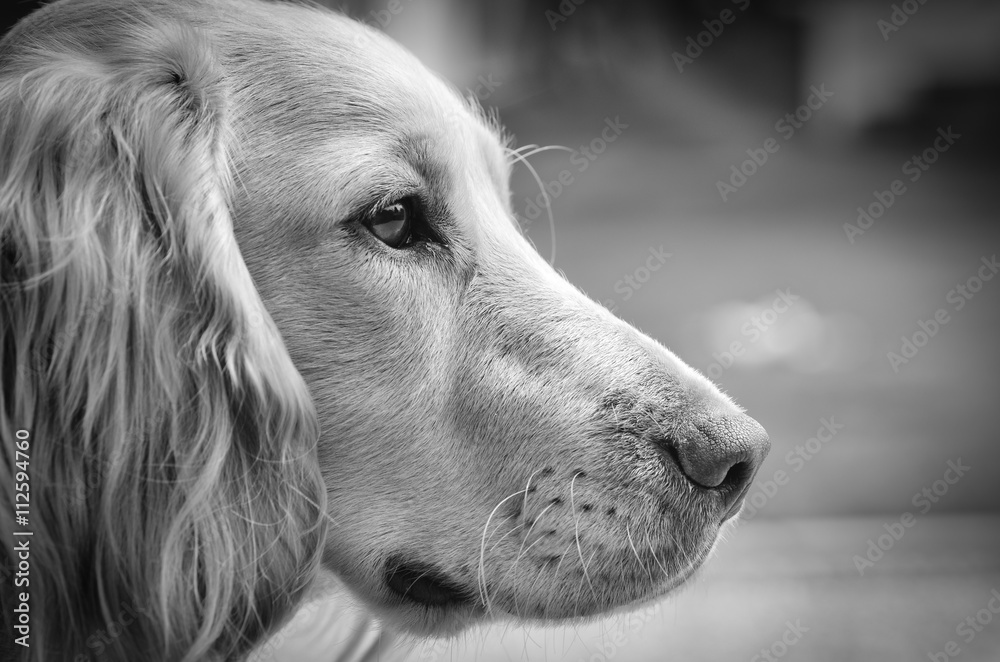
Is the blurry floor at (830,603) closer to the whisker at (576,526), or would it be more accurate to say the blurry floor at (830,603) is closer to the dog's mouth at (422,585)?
the dog's mouth at (422,585)

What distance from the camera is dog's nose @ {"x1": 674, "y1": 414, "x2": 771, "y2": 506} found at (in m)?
1.69

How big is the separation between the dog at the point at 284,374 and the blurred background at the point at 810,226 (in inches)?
158

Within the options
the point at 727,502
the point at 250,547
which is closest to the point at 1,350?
the point at 250,547

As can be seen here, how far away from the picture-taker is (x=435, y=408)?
178 centimetres

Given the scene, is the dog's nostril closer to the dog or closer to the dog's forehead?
the dog

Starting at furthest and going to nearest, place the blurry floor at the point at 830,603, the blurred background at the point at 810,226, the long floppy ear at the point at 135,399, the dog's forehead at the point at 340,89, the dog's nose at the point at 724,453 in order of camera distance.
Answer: the blurred background at the point at 810,226 → the blurry floor at the point at 830,603 → the dog's forehead at the point at 340,89 → the dog's nose at the point at 724,453 → the long floppy ear at the point at 135,399

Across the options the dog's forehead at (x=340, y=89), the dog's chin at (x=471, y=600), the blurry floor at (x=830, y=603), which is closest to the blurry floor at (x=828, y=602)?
the blurry floor at (x=830, y=603)

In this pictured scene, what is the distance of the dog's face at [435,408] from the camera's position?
1.72 meters

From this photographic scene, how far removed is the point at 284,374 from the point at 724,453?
0.87 metres

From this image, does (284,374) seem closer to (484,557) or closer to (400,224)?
(400,224)

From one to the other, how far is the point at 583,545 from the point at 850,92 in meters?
5.55

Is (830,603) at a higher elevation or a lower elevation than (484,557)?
lower

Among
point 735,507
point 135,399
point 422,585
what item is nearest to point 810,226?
point 735,507

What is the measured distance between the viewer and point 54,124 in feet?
5.28
